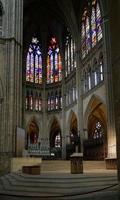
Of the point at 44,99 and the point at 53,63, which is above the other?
the point at 53,63

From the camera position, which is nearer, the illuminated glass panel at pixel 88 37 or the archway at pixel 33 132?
the illuminated glass panel at pixel 88 37

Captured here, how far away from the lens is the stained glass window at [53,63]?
4169 centimetres

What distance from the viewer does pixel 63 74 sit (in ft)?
131

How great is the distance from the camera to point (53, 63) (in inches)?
1661

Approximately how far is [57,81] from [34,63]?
4172 millimetres

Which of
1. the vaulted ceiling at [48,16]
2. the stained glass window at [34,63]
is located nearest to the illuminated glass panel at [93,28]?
the vaulted ceiling at [48,16]

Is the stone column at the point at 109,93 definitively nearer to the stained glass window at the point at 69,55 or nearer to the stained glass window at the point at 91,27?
the stained glass window at the point at 91,27

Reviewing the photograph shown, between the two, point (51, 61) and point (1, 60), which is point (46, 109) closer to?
point (51, 61)

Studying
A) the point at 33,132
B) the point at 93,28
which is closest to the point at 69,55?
the point at 93,28

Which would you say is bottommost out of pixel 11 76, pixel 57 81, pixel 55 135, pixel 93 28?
pixel 55 135

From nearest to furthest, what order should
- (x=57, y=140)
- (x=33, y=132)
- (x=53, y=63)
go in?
(x=53, y=63) → (x=57, y=140) → (x=33, y=132)

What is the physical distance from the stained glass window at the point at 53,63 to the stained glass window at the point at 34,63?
49.4 inches

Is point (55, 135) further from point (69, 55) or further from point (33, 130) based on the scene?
point (69, 55)

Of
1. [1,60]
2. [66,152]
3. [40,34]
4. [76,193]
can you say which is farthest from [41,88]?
[76,193]
